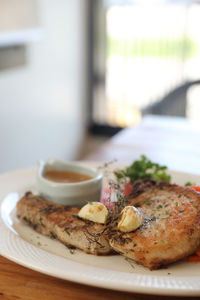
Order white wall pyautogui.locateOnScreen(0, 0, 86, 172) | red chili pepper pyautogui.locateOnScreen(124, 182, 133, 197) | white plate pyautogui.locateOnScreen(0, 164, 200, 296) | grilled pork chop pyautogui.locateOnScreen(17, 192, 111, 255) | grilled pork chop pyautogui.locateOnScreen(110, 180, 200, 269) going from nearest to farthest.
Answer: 1. white plate pyautogui.locateOnScreen(0, 164, 200, 296)
2. grilled pork chop pyautogui.locateOnScreen(110, 180, 200, 269)
3. grilled pork chop pyautogui.locateOnScreen(17, 192, 111, 255)
4. red chili pepper pyautogui.locateOnScreen(124, 182, 133, 197)
5. white wall pyautogui.locateOnScreen(0, 0, 86, 172)

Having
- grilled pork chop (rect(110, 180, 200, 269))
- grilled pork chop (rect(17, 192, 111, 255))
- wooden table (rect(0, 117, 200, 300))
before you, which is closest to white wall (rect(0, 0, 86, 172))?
wooden table (rect(0, 117, 200, 300))

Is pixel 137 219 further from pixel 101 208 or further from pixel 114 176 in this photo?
pixel 114 176

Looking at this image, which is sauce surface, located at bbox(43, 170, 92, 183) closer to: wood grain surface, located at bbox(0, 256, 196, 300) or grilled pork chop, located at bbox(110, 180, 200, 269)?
grilled pork chop, located at bbox(110, 180, 200, 269)

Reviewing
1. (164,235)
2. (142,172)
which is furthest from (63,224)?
(142,172)

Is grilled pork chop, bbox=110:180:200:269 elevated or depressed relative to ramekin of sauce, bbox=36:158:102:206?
elevated

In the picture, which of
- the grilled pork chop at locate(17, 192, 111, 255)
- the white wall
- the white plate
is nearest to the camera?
the white plate

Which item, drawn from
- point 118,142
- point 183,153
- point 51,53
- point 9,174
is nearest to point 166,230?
point 9,174

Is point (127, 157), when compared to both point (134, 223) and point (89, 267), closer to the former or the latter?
point (134, 223)
